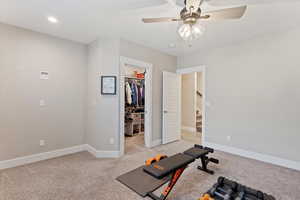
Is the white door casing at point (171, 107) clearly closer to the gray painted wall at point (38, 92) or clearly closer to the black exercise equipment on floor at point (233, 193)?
the gray painted wall at point (38, 92)

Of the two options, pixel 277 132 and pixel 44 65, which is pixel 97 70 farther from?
pixel 277 132

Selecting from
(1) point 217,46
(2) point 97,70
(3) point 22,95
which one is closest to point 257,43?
(1) point 217,46

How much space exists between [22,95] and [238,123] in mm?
4759

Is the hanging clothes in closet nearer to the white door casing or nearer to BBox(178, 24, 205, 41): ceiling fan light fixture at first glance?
the white door casing

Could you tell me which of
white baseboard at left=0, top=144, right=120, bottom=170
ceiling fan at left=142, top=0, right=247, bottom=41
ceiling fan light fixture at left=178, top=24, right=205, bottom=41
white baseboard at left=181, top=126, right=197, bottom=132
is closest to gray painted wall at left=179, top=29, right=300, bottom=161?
white baseboard at left=181, top=126, right=197, bottom=132

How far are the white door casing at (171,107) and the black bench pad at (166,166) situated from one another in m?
2.20

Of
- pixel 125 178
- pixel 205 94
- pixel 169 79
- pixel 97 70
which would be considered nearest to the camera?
pixel 125 178

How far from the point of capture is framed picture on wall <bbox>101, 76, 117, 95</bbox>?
3133 millimetres

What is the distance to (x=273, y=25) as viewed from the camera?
8.51 ft

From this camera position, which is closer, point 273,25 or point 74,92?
point 273,25

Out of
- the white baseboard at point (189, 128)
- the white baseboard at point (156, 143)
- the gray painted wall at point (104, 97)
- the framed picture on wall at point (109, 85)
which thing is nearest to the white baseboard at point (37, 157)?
the gray painted wall at point (104, 97)

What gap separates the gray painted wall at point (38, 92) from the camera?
264cm

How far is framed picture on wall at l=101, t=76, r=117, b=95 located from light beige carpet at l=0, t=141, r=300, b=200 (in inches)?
58.1

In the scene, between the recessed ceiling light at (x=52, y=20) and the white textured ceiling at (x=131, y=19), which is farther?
the recessed ceiling light at (x=52, y=20)
